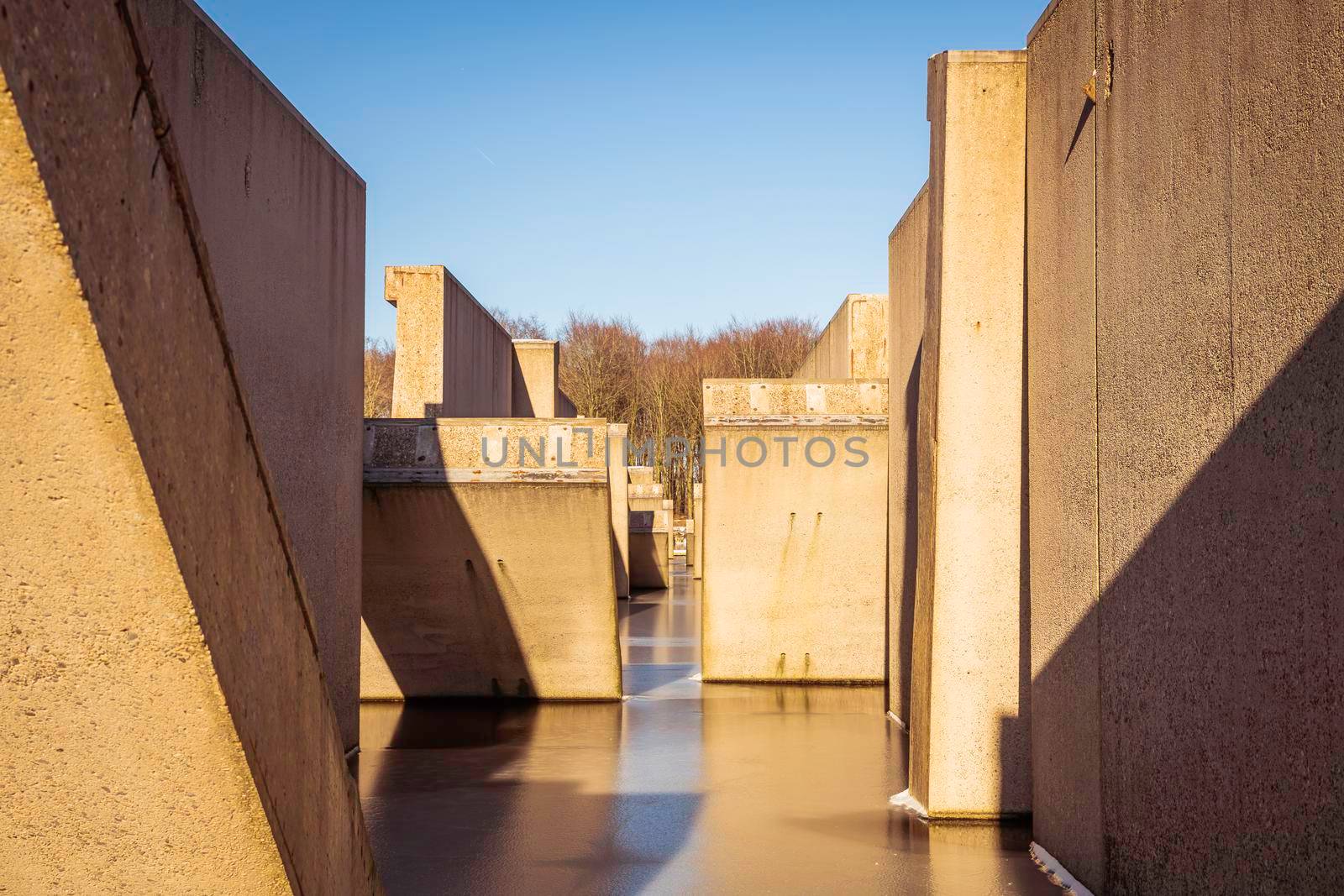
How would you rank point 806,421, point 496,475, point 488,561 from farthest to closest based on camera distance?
1. point 806,421
2. point 488,561
3. point 496,475

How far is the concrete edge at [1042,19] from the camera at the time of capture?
19.9 ft

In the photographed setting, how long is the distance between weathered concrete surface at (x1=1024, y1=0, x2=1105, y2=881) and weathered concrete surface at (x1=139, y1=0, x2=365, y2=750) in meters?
3.43

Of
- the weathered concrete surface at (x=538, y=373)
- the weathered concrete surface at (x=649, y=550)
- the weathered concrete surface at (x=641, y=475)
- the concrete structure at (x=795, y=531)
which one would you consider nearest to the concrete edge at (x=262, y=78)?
the concrete structure at (x=795, y=531)

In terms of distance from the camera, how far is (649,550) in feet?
85.7

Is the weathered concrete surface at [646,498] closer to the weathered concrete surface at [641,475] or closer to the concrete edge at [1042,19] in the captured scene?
the weathered concrete surface at [641,475]

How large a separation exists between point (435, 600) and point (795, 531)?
131 inches

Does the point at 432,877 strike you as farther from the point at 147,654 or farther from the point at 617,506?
the point at 617,506

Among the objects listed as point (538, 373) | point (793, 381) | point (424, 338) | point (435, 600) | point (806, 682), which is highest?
point (538, 373)

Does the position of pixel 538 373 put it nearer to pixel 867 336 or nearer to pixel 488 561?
pixel 867 336

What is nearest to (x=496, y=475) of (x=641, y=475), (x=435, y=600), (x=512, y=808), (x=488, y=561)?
(x=488, y=561)

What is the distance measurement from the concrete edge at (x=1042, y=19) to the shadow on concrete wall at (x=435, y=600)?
5607mm

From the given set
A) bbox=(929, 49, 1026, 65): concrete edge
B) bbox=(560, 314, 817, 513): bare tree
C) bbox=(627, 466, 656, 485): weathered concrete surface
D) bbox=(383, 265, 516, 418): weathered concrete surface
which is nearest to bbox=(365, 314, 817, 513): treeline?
bbox=(560, 314, 817, 513): bare tree

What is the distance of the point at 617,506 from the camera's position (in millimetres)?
20703

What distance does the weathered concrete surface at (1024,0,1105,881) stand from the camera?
545 cm
